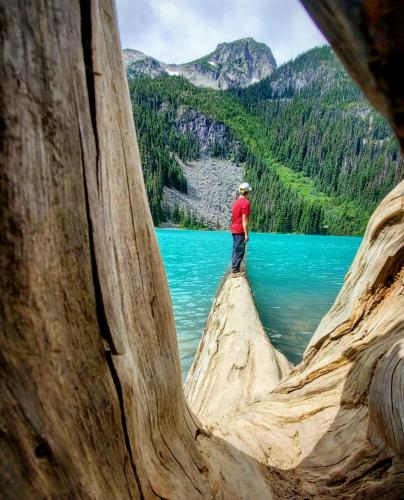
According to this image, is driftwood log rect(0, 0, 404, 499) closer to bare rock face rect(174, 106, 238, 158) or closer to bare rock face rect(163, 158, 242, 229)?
bare rock face rect(163, 158, 242, 229)

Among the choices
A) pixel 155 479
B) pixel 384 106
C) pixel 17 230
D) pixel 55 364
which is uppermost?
pixel 384 106

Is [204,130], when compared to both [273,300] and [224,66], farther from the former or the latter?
[273,300]

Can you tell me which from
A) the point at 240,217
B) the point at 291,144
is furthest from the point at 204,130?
the point at 240,217

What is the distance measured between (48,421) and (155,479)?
51 centimetres

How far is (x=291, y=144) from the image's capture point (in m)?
115

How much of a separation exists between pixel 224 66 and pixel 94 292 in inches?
8125

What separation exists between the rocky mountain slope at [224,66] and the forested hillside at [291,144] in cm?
3244

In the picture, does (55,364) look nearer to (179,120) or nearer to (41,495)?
(41,495)

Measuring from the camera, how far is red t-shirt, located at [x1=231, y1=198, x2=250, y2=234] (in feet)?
24.4

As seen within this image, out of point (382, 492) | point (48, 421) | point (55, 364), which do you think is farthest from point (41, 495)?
point (382, 492)

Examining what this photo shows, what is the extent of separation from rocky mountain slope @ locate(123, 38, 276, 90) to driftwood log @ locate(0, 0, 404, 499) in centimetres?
18965

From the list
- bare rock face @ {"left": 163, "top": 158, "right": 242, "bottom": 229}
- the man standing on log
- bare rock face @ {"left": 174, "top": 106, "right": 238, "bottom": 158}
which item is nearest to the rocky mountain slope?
bare rock face @ {"left": 174, "top": 106, "right": 238, "bottom": 158}

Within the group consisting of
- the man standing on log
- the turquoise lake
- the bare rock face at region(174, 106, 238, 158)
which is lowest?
the turquoise lake

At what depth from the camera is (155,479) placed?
3.59 ft
